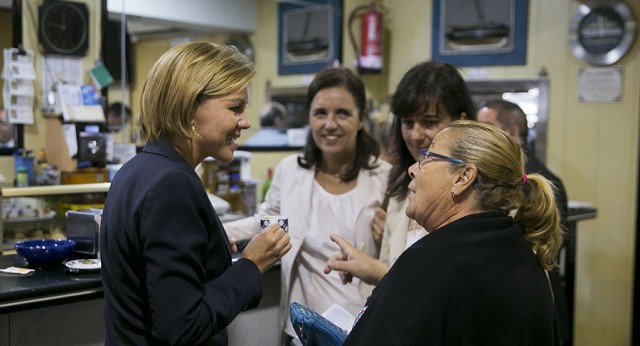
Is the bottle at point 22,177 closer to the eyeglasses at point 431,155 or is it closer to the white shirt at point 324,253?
the white shirt at point 324,253

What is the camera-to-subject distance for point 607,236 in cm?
453

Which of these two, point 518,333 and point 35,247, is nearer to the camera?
point 518,333

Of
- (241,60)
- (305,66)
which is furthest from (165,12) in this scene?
(241,60)

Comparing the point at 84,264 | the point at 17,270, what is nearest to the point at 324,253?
the point at 84,264

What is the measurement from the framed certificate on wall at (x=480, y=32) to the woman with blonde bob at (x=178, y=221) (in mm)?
3720

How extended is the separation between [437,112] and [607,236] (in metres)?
2.97

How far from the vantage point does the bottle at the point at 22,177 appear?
332 centimetres

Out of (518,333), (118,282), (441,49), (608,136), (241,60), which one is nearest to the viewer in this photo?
(518,333)

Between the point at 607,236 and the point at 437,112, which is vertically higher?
the point at 437,112

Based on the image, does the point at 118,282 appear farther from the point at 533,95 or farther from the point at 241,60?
the point at 533,95

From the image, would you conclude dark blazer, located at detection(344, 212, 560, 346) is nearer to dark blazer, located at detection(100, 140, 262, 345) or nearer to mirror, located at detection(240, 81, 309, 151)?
dark blazer, located at detection(100, 140, 262, 345)

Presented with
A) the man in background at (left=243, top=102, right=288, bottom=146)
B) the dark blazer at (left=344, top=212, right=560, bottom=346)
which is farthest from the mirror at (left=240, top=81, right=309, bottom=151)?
the dark blazer at (left=344, top=212, right=560, bottom=346)

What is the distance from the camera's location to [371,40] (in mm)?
5152

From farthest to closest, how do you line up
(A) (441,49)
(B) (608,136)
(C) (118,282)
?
(A) (441,49) < (B) (608,136) < (C) (118,282)
